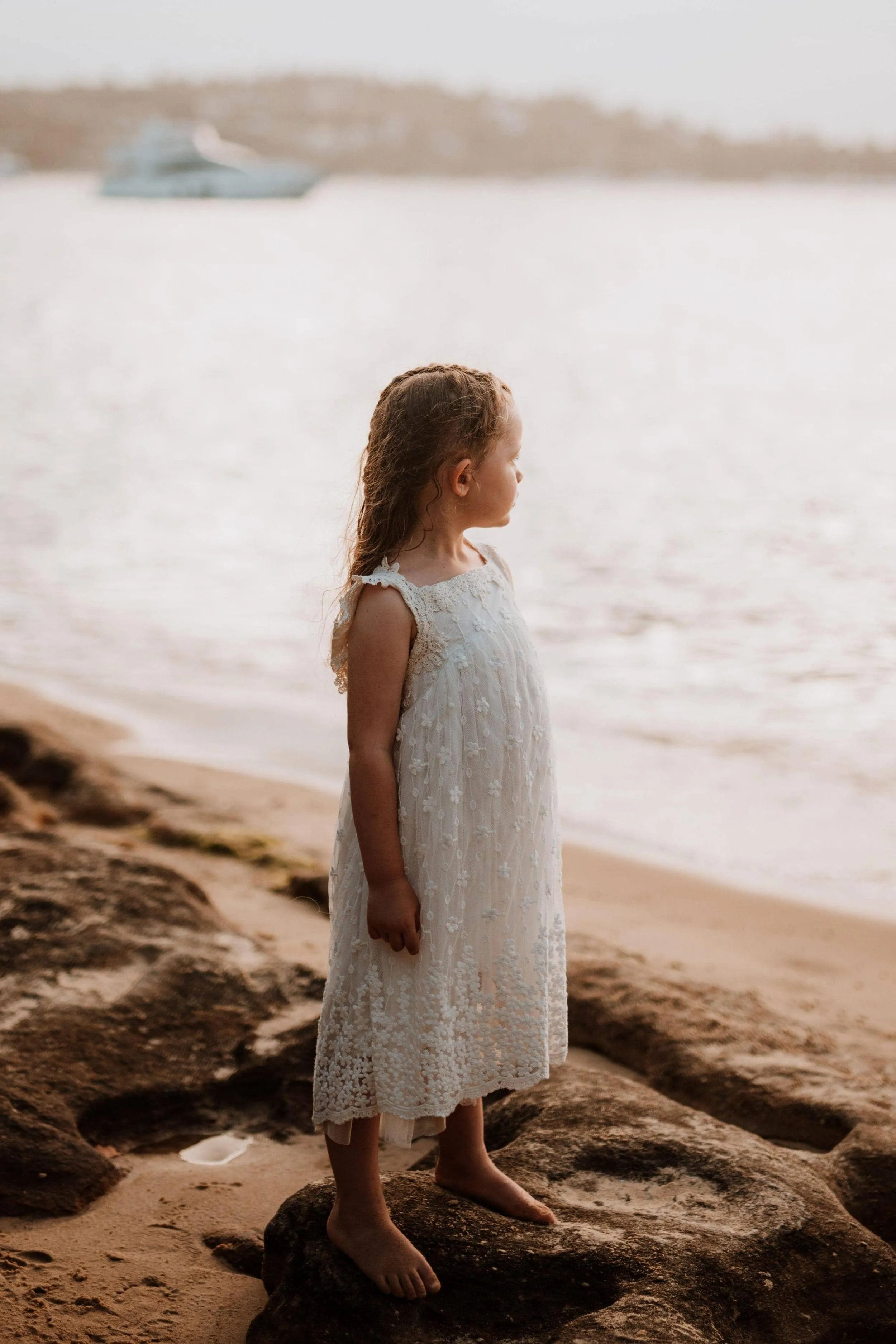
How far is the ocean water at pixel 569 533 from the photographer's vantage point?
5.63 metres

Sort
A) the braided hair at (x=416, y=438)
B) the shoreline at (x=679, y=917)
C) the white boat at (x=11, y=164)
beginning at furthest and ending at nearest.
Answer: the white boat at (x=11, y=164), the shoreline at (x=679, y=917), the braided hair at (x=416, y=438)

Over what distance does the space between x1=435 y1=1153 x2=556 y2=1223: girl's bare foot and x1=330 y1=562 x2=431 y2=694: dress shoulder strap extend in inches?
31.0

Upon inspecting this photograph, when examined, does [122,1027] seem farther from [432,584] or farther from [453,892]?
[432,584]

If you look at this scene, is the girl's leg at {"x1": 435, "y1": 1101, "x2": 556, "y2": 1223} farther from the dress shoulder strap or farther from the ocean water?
the ocean water

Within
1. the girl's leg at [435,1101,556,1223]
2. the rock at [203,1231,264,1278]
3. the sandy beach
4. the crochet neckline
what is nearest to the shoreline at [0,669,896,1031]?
the sandy beach

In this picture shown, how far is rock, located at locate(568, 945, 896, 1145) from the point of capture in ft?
9.18

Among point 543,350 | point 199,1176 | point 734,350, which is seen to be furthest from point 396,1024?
point 734,350

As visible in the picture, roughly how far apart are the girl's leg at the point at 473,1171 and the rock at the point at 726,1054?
0.81 meters

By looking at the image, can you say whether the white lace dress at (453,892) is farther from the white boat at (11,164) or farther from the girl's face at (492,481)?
the white boat at (11,164)

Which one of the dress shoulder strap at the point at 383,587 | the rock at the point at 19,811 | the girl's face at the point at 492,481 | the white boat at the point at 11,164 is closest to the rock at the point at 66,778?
the rock at the point at 19,811

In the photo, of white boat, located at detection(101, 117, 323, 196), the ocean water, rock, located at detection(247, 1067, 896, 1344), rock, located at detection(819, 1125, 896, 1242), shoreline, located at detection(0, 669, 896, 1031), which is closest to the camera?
rock, located at detection(247, 1067, 896, 1344)

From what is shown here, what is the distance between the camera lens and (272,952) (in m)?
3.21

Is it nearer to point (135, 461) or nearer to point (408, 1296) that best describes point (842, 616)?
point (408, 1296)

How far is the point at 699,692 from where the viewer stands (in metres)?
6.68
